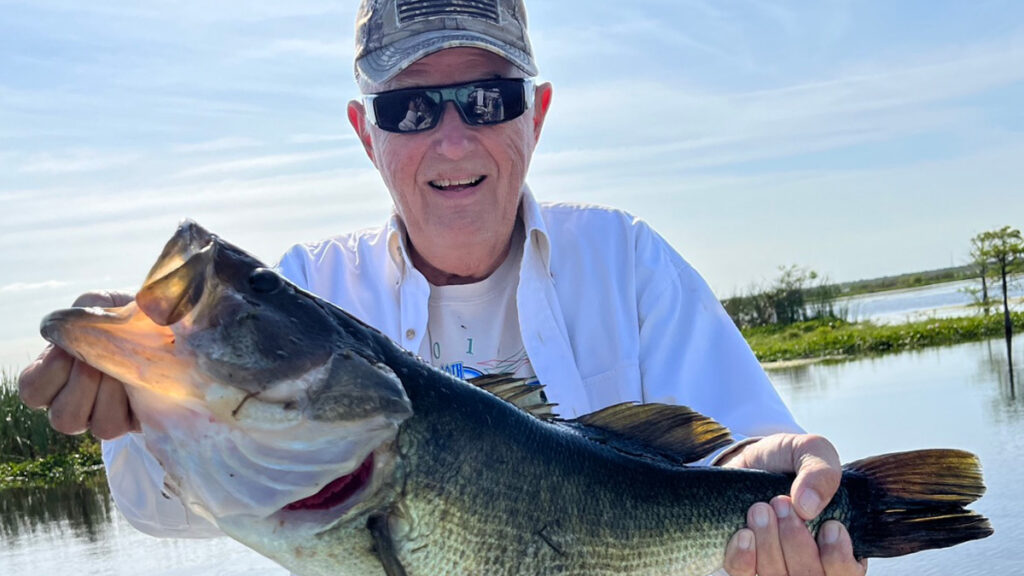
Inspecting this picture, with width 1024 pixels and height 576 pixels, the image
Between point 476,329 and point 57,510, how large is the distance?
32.8ft

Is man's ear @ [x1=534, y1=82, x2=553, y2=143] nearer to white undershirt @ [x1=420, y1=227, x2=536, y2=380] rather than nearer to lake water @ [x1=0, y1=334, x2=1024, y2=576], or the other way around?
white undershirt @ [x1=420, y1=227, x2=536, y2=380]

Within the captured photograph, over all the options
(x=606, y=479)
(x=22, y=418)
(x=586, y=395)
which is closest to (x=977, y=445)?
(x=586, y=395)

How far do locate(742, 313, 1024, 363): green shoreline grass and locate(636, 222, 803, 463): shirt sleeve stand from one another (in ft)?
67.4

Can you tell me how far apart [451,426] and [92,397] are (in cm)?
77

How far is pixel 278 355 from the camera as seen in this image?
2.03 m

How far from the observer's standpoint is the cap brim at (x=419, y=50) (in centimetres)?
344

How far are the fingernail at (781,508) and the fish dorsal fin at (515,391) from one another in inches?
26.4

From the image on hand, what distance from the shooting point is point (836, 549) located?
2648mm

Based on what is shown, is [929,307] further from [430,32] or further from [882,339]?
[430,32]

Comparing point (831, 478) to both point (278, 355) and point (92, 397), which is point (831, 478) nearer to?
point (278, 355)

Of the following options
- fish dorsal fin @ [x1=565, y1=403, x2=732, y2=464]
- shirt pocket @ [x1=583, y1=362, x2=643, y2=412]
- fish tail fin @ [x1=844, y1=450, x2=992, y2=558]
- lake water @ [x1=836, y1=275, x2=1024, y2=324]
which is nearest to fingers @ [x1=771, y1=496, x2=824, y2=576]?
fish tail fin @ [x1=844, y1=450, x2=992, y2=558]

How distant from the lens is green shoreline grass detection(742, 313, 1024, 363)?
23.6 m

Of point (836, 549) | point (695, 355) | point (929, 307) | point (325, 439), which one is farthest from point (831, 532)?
point (929, 307)

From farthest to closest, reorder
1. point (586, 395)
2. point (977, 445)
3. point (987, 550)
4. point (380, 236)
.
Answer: point (977, 445)
point (987, 550)
point (380, 236)
point (586, 395)
